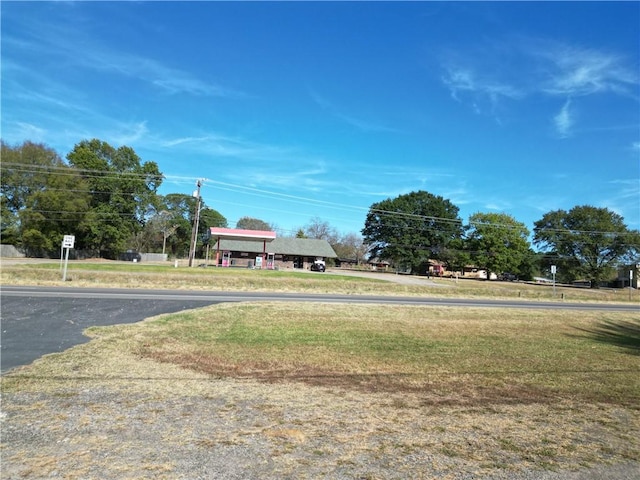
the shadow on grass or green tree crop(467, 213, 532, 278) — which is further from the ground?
green tree crop(467, 213, 532, 278)

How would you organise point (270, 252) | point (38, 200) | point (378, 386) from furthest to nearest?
point (270, 252), point (38, 200), point (378, 386)

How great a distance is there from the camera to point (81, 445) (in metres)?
4.11

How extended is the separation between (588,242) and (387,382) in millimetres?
88365

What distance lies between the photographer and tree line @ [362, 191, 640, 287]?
78625 mm

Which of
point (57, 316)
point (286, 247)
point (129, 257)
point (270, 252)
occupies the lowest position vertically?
point (57, 316)

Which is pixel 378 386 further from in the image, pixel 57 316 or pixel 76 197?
pixel 76 197

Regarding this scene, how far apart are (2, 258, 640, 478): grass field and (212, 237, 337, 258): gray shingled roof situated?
52.0 m

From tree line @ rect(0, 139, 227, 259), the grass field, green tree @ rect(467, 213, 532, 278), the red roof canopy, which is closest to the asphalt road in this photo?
the grass field

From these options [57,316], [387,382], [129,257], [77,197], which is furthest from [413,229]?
[387,382]

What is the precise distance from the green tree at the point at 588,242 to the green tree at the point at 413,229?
64.5 ft

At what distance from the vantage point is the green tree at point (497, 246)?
79.4m

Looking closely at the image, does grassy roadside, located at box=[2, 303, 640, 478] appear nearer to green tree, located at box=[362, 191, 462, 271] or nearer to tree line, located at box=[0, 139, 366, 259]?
tree line, located at box=[0, 139, 366, 259]

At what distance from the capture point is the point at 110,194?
70062 mm

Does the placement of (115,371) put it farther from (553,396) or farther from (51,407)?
(553,396)
